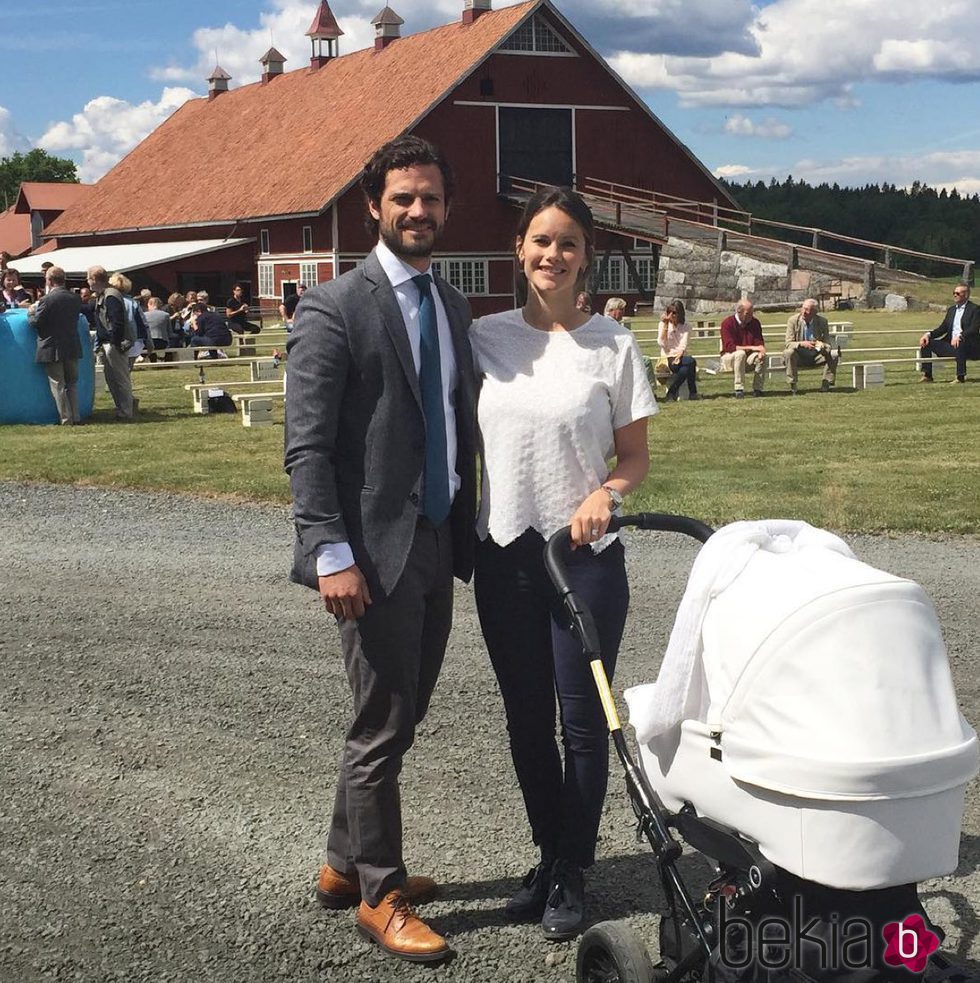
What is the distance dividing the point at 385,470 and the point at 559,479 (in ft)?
1.51

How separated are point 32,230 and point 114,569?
71.2 meters

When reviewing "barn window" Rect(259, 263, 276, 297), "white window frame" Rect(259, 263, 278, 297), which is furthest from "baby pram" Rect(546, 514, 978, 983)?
"barn window" Rect(259, 263, 276, 297)

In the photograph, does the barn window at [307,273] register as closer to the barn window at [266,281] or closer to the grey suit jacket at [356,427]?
the barn window at [266,281]

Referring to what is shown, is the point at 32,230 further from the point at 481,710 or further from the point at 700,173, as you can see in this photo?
the point at 481,710

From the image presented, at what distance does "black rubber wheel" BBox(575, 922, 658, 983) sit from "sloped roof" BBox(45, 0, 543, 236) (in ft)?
129

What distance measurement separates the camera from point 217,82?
195 feet

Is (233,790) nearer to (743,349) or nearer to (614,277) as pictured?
(743,349)

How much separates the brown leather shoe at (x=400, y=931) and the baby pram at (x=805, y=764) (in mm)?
733

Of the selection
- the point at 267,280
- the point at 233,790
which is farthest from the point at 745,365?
the point at 267,280

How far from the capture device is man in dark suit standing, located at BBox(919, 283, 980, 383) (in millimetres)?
20859

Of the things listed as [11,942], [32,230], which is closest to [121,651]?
[11,942]

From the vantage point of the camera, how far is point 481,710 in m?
5.79

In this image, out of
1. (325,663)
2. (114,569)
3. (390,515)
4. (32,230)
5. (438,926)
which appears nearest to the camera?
(390,515)

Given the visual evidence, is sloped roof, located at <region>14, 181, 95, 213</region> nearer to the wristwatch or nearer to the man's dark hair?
the man's dark hair
